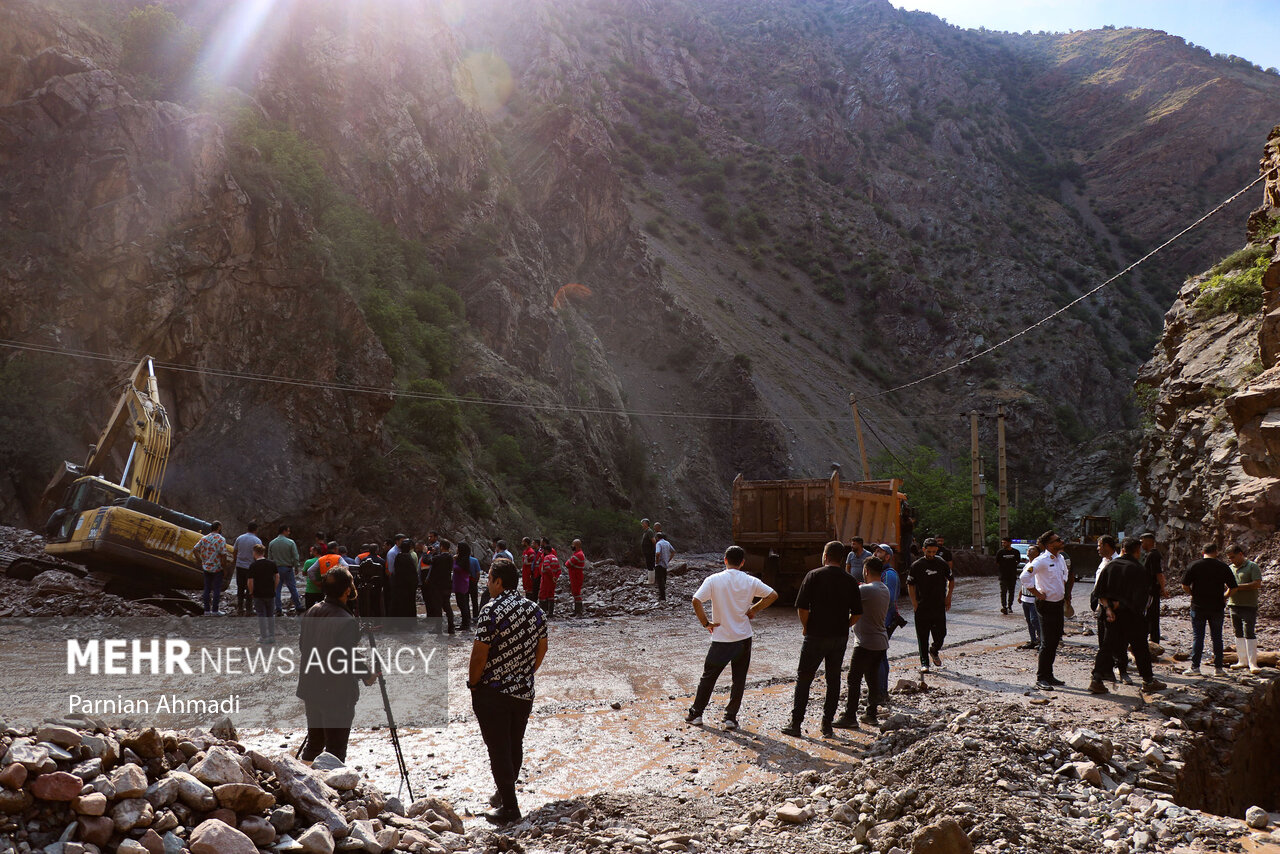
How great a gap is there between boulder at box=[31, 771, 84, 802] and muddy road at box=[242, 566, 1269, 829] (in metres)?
2.72

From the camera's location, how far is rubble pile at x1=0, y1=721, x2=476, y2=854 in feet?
13.0

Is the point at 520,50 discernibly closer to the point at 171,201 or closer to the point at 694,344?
the point at 694,344

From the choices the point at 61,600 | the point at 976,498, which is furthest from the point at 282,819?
the point at 976,498

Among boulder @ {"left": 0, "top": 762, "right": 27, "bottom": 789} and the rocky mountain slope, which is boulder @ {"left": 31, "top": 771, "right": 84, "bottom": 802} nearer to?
boulder @ {"left": 0, "top": 762, "right": 27, "bottom": 789}

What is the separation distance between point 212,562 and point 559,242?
4088 cm

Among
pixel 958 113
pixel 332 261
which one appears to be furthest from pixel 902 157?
pixel 332 261

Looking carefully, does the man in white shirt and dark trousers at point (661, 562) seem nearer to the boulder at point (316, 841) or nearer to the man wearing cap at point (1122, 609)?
the man wearing cap at point (1122, 609)

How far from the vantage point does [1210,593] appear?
11414 mm

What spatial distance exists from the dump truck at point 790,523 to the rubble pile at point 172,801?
15581mm

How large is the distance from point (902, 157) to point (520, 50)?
45944 mm

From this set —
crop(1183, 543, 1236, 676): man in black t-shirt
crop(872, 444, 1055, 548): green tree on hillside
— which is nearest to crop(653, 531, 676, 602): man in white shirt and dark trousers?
crop(1183, 543, 1236, 676): man in black t-shirt

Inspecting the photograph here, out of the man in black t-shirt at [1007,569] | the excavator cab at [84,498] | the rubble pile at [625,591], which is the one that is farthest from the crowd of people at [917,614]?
the excavator cab at [84,498]

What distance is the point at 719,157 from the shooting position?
86375 mm

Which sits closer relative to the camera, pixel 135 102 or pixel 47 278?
pixel 47 278
